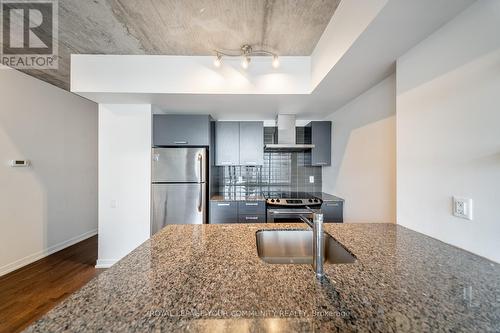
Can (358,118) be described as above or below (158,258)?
above

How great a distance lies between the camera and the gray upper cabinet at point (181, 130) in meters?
2.60

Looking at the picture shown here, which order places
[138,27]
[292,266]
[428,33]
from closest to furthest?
[292,266] → [428,33] → [138,27]

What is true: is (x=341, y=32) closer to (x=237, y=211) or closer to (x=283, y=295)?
(x=283, y=295)

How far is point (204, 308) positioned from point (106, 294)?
14.1 inches

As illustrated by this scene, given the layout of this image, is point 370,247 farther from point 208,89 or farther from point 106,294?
point 208,89

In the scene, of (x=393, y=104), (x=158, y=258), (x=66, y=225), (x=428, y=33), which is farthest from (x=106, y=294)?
(x=66, y=225)

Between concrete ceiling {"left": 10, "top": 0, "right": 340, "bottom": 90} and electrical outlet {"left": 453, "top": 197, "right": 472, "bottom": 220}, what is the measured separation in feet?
4.94

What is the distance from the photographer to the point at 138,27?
1.64m

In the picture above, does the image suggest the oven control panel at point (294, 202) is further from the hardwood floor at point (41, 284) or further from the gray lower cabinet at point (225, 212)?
the hardwood floor at point (41, 284)

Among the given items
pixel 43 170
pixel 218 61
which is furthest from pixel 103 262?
pixel 218 61

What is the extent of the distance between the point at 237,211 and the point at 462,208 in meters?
2.19

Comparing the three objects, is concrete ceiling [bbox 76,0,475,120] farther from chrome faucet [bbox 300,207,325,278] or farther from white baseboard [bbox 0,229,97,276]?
white baseboard [bbox 0,229,97,276]

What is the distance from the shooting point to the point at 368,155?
216 centimetres

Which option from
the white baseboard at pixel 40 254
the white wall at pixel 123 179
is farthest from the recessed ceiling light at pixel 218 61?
the white baseboard at pixel 40 254
